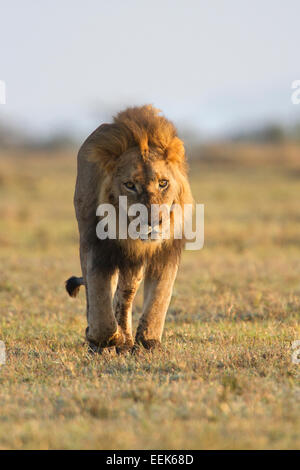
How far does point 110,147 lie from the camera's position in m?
5.27

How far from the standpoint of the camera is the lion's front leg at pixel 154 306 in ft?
18.5

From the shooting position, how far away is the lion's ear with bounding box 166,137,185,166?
5340mm

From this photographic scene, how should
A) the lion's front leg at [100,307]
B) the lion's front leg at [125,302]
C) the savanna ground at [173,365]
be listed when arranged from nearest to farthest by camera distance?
the savanna ground at [173,365]
the lion's front leg at [100,307]
the lion's front leg at [125,302]

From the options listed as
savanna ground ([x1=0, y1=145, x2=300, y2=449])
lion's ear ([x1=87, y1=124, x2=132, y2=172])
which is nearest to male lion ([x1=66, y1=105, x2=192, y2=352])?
lion's ear ([x1=87, y1=124, x2=132, y2=172])

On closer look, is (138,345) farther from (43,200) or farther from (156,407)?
(43,200)

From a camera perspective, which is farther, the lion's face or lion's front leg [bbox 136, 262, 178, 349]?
lion's front leg [bbox 136, 262, 178, 349]

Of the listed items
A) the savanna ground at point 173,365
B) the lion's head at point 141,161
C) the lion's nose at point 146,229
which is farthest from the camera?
the lion's head at point 141,161

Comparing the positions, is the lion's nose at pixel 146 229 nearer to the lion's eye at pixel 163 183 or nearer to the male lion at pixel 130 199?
the male lion at pixel 130 199

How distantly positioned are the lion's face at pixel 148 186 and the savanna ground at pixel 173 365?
3.45ft

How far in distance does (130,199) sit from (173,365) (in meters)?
1.25

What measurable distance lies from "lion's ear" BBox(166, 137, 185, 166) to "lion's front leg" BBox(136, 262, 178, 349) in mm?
830
